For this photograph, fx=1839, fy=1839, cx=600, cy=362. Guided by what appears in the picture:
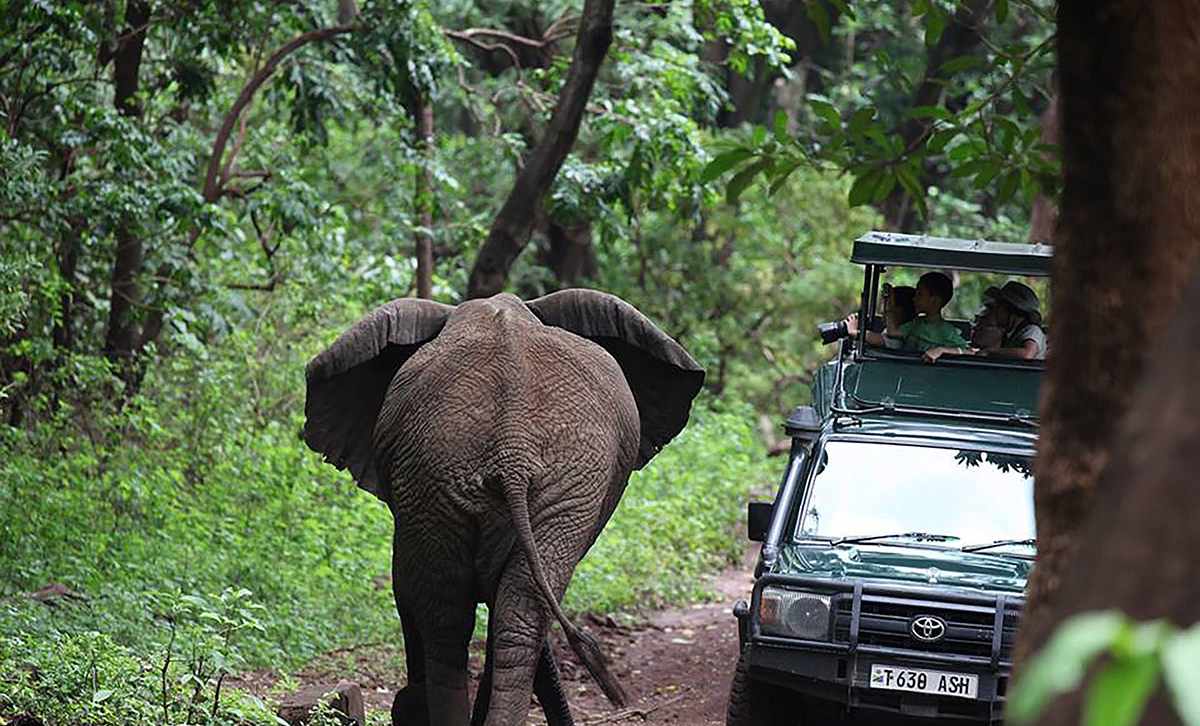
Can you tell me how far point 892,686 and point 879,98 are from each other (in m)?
20.3

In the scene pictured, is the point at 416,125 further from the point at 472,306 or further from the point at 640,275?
the point at 640,275

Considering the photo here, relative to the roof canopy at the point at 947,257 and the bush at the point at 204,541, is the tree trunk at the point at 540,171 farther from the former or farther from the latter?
the roof canopy at the point at 947,257

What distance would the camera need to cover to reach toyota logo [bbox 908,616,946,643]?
284 inches

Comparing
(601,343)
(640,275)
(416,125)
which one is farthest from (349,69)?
(640,275)

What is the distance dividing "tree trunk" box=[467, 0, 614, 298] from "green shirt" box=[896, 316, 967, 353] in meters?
3.03

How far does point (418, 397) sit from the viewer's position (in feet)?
23.1

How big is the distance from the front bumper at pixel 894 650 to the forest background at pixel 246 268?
1.65 meters

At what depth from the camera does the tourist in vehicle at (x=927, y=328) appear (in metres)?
10.3

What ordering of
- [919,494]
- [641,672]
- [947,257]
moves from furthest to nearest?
[641,672] < [947,257] < [919,494]

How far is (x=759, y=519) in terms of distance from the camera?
830cm

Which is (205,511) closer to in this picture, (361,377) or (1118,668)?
(361,377)

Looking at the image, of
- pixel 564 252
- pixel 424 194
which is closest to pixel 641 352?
pixel 424 194

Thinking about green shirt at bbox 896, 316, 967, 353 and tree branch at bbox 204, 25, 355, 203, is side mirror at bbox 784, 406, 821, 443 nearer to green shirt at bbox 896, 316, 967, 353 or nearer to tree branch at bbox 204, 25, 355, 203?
green shirt at bbox 896, 316, 967, 353

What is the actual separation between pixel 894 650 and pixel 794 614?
42cm
